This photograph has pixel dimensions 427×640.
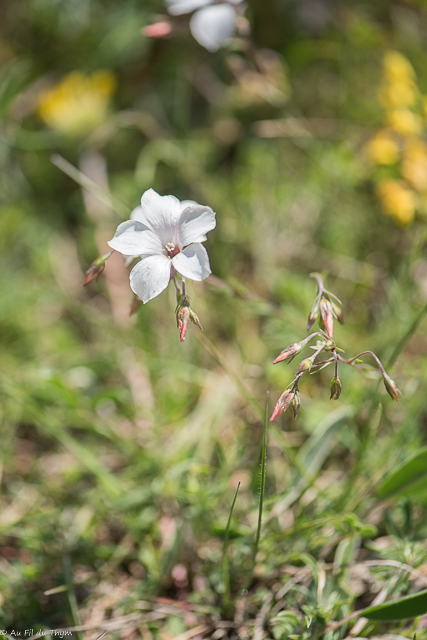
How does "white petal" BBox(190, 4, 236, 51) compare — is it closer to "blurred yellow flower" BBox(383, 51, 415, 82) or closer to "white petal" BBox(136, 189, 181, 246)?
"blurred yellow flower" BBox(383, 51, 415, 82)

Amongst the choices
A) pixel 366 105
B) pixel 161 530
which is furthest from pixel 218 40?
pixel 161 530

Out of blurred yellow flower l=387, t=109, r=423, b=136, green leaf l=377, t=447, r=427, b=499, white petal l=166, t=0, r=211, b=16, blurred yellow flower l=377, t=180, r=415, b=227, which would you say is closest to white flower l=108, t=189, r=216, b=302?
green leaf l=377, t=447, r=427, b=499

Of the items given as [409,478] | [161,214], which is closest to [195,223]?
[161,214]

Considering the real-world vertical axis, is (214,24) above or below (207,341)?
above

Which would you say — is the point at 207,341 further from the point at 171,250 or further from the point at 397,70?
the point at 397,70

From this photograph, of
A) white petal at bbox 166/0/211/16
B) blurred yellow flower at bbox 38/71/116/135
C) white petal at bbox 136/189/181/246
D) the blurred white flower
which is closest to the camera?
white petal at bbox 136/189/181/246

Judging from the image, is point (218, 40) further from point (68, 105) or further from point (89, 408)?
point (89, 408)

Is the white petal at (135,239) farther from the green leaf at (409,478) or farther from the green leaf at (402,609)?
the green leaf at (402,609)
